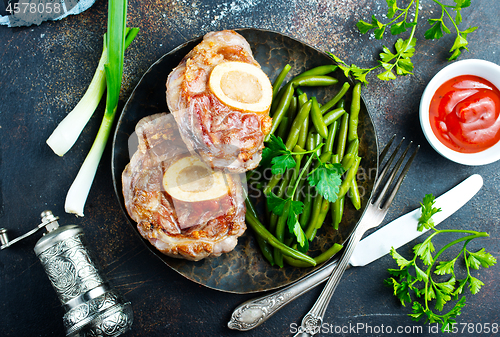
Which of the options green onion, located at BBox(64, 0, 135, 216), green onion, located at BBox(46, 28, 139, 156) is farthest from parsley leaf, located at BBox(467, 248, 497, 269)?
green onion, located at BBox(46, 28, 139, 156)

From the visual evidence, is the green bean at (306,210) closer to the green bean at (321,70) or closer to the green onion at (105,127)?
the green bean at (321,70)

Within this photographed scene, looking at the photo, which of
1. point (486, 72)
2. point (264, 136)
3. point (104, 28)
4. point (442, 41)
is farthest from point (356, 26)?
point (104, 28)

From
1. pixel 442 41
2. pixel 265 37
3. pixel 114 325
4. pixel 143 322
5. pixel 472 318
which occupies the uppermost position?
pixel 265 37

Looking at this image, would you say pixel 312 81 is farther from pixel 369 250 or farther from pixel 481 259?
pixel 481 259

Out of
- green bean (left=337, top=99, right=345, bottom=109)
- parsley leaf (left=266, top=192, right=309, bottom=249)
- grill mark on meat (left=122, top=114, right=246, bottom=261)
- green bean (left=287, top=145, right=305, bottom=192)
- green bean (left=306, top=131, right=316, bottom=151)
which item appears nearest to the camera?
grill mark on meat (left=122, top=114, right=246, bottom=261)

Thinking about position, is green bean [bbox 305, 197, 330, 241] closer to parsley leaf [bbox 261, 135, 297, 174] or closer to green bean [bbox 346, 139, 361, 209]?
green bean [bbox 346, 139, 361, 209]

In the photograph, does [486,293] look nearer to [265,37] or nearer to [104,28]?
[265,37]

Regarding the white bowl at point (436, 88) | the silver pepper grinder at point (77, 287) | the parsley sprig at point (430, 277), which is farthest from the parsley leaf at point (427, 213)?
the silver pepper grinder at point (77, 287)
